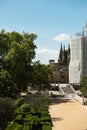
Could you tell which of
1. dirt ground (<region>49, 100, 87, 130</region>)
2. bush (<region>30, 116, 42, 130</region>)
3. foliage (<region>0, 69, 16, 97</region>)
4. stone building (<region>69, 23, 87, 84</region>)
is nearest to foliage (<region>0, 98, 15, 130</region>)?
dirt ground (<region>49, 100, 87, 130</region>)

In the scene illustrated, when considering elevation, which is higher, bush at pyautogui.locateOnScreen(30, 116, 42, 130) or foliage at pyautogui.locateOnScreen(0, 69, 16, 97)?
foliage at pyautogui.locateOnScreen(0, 69, 16, 97)

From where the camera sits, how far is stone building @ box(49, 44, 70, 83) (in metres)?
101

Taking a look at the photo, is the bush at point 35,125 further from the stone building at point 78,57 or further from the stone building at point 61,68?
the stone building at point 61,68

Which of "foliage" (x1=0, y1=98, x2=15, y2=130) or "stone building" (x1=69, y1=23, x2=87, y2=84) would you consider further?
"stone building" (x1=69, y1=23, x2=87, y2=84)

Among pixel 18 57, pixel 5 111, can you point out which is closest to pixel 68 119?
pixel 5 111

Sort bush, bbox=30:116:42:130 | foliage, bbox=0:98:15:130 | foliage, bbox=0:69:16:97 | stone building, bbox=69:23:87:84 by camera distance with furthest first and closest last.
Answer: stone building, bbox=69:23:87:84
foliage, bbox=0:69:16:97
foliage, bbox=0:98:15:130
bush, bbox=30:116:42:130

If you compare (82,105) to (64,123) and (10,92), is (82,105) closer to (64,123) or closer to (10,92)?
(10,92)

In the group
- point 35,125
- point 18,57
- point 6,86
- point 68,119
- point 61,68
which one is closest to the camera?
point 35,125

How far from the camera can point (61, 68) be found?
104500 millimetres

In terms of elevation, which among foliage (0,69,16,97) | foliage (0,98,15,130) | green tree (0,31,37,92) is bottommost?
foliage (0,98,15,130)

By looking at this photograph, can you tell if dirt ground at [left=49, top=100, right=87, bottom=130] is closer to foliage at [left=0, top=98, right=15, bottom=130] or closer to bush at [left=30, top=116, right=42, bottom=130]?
bush at [left=30, top=116, right=42, bottom=130]

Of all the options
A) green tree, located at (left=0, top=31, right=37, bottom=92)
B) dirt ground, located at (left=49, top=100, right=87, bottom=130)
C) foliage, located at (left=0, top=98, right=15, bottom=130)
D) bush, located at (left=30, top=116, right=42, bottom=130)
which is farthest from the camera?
green tree, located at (left=0, top=31, right=37, bottom=92)

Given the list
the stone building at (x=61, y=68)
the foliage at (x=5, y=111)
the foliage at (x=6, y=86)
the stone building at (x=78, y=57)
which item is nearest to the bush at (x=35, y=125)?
the foliage at (x=5, y=111)

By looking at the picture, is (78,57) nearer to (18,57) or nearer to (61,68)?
(61,68)
